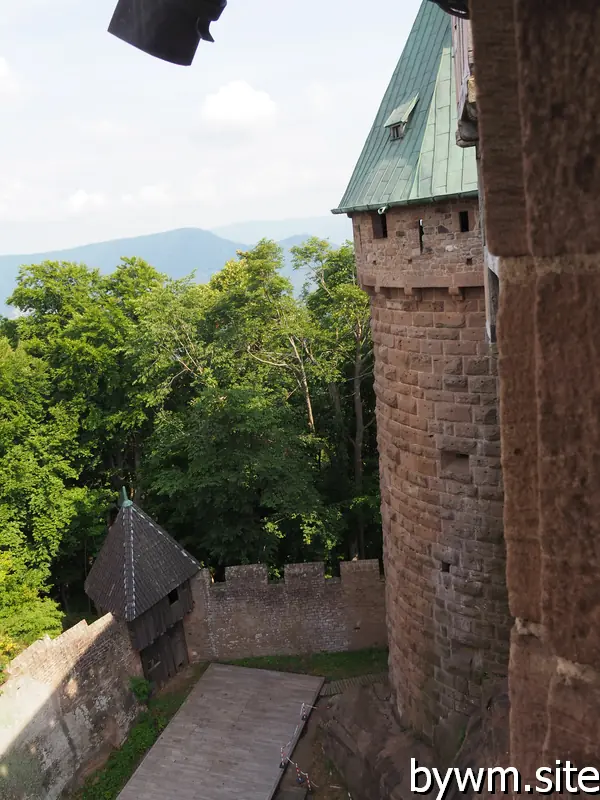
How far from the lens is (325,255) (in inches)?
829

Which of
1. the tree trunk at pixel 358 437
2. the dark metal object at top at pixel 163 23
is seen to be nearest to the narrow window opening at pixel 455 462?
the dark metal object at top at pixel 163 23

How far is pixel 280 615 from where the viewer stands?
14.8 m

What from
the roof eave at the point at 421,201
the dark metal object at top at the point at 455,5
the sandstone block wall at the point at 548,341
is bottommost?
the sandstone block wall at the point at 548,341

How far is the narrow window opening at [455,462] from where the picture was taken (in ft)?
24.3

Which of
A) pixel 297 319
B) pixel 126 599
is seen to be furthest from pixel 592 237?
pixel 297 319

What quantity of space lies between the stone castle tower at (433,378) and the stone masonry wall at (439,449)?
0.05 feet

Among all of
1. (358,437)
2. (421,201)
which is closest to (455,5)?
(421,201)

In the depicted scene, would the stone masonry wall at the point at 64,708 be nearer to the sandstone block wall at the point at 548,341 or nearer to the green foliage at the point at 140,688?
the green foliage at the point at 140,688

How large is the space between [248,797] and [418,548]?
5.72 meters

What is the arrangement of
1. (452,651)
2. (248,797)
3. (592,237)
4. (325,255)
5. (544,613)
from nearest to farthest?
(592,237) < (544,613) < (452,651) < (248,797) < (325,255)

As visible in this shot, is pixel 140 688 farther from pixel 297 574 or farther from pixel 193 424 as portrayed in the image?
pixel 193 424

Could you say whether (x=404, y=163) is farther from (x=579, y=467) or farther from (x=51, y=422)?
(x=51, y=422)

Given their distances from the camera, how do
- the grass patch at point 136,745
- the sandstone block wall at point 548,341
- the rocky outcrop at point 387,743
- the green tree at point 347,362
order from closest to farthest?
1. the sandstone block wall at point 548,341
2. the rocky outcrop at point 387,743
3. the grass patch at point 136,745
4. the green tree at point 347,362

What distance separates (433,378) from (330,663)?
9164mm
